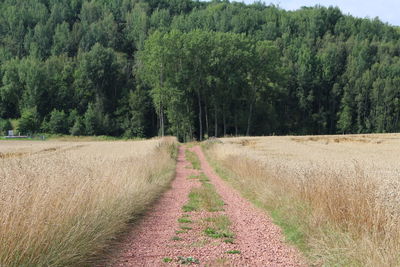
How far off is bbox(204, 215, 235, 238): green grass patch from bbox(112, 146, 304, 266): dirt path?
11 cm

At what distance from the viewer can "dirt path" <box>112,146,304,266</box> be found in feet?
21.0

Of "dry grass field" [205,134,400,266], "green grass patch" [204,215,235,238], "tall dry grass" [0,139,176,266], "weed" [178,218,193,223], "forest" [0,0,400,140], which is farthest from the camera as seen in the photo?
"forest" [0,0,400,140]

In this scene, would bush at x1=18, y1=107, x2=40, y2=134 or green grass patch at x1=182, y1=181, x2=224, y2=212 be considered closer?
green grass patch at x1=182, y1=181, x2=224, y2=212

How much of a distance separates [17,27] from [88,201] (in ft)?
391

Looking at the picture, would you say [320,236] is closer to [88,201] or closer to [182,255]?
[182,255]

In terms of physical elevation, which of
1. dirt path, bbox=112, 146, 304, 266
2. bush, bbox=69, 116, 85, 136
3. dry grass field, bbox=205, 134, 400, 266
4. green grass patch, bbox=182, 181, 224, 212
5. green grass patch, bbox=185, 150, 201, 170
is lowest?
green grass patch, bbox=185, 150, 201, 170

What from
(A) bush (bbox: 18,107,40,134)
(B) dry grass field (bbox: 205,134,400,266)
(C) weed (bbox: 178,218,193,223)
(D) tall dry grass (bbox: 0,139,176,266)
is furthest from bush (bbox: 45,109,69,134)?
(C) weed (bbox: 178,218,193,223)

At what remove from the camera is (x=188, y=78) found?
5959cm

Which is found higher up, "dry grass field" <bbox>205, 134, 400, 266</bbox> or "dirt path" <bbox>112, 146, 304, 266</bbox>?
"dry grass field" <bbox>205, 134, 400, 266</bbox>

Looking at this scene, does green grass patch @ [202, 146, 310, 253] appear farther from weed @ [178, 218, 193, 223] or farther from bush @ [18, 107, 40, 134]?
bush @ [18, 107, 40, 134]

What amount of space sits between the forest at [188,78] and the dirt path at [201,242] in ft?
157

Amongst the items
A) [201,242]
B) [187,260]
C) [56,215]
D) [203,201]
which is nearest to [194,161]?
[203,201]

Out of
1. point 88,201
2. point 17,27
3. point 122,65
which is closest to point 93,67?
point 122,65

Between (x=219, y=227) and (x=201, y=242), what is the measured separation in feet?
4.32
